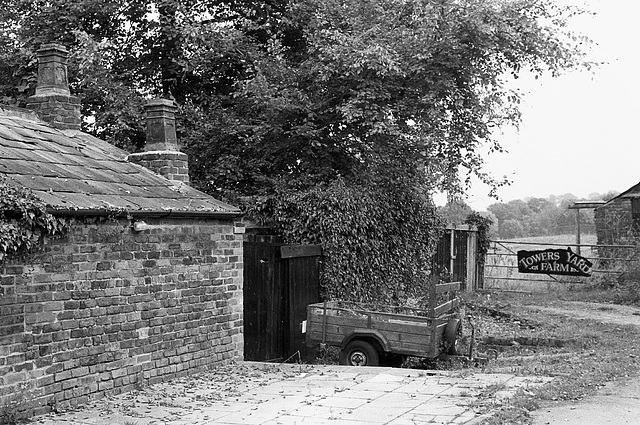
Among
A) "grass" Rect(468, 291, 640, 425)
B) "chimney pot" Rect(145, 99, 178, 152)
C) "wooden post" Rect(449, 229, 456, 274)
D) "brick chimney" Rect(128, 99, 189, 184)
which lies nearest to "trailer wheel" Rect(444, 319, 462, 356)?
"grass" Rect(468, 291, 640, 425)

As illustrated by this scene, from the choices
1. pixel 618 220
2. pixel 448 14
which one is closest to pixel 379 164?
pixel 448 14

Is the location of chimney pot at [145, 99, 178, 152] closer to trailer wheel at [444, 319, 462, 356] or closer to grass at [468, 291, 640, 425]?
trailer wheel at [444, 319, 462, 356]

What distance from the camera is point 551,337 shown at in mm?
15094

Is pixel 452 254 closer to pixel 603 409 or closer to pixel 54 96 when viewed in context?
pixel 54 96

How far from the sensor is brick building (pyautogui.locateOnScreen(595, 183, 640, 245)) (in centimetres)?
2581

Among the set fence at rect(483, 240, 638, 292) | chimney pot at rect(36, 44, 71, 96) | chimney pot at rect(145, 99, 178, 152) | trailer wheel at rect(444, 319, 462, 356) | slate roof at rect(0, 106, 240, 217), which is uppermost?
chimney pot at rect(36, 44, 71, 96)

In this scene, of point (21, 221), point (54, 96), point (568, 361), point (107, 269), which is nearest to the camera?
point (21, 221)

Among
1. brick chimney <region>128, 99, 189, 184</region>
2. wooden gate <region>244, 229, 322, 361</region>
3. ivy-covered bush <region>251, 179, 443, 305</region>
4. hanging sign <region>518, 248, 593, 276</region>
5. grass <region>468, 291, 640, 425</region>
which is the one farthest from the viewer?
hanging sign <region>518, 248, 593, 276</region>

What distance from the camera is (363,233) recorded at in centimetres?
1512

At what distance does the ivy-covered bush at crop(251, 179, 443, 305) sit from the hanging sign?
9.07m

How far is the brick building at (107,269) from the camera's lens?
8211 millimetres

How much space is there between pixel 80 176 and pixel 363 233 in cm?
672

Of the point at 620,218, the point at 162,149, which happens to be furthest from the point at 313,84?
the point at 620,218

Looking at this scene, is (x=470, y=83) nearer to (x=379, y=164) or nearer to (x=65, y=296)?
(x=379, y=164)
